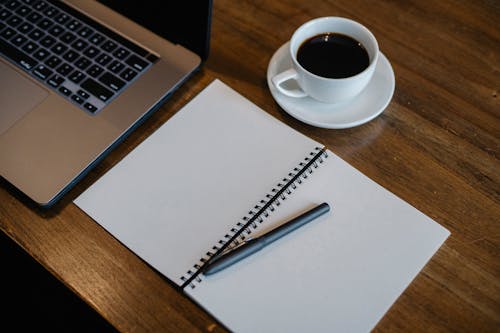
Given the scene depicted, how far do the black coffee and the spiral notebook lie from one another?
9cm

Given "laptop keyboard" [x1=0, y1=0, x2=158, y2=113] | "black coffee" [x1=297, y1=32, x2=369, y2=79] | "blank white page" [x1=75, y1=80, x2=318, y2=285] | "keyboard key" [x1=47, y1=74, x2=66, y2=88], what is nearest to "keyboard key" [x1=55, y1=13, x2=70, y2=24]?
"laptop keyboard" [x1=0, y1=0, x2=158, y2=113]

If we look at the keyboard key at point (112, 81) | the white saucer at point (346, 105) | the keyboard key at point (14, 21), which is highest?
the keyboard key at point (14, 21)

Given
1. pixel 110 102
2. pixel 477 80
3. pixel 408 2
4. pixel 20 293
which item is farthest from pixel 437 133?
pixel 20 293

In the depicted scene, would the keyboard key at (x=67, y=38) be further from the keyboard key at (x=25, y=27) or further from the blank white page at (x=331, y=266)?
the blank white page at (x=331, y=266)

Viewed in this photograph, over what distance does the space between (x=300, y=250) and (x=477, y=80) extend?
389mm

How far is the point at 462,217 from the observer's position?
0.62 meters

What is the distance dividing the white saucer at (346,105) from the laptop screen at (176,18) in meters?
0.11

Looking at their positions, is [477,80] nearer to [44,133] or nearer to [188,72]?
[188,72]

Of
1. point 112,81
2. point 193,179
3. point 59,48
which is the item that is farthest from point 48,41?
point 193,179

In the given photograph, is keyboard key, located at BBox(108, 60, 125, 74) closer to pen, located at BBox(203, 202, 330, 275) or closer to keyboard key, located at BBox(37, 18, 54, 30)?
keyboard key, located at BBox(37, 18, 54, 30)

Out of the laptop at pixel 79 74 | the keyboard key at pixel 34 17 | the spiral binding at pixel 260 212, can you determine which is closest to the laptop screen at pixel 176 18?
the laptop at pixel 79 74

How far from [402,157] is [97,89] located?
1.37 feet

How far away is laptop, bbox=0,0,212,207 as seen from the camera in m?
0.63

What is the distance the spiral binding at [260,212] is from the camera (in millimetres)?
563
